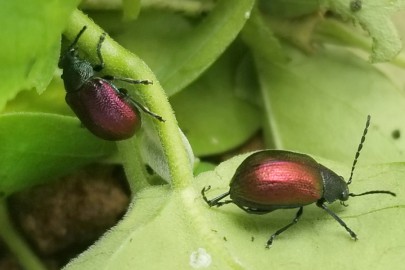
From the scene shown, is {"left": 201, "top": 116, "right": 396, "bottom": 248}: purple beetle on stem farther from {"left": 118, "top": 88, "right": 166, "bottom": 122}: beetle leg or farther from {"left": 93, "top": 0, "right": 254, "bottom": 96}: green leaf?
{"left": 93, "top": 0, "right": 254, "bottom": 96}: green leaf

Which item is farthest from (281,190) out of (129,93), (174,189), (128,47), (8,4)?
(8,4)


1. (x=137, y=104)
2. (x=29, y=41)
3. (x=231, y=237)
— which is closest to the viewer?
(x=29, y=41)

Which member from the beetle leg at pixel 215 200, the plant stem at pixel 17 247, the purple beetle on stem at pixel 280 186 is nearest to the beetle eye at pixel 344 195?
the purple beetle on stem at pixel 280 186

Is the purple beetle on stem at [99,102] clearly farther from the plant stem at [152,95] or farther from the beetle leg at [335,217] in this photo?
the beetle leg at [335,217]

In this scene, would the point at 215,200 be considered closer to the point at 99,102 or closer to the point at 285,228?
the point at 285,228

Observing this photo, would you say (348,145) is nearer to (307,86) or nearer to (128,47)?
(307,86)

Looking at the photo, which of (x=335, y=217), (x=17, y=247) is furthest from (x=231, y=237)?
(x=17, y=247)

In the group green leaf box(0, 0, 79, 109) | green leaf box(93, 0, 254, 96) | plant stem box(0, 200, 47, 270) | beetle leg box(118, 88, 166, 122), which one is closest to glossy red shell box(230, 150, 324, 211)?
beetle leg box(118, 88, 166, 122)
